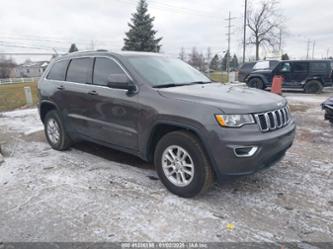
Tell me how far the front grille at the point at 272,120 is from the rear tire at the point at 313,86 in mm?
12159

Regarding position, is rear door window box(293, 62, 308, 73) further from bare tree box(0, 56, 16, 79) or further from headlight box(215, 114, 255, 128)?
bare tree box(0, 56, 16, 79)

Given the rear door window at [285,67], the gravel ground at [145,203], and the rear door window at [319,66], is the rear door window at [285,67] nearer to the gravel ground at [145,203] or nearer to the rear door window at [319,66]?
the rear door window at [319,66]

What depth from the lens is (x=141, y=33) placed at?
32.8m

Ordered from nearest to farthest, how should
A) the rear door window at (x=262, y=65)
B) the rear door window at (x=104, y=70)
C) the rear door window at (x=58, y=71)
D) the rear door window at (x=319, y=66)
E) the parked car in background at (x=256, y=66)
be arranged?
1. the rear door window at (x=104, y=70)
2. the rear door window at (x=58, y=71)
3. the rear door window at (x=319, y=66)
4. the parked car in background at (x=256, y=66)
5. the rear door window at (x=262, y=65)

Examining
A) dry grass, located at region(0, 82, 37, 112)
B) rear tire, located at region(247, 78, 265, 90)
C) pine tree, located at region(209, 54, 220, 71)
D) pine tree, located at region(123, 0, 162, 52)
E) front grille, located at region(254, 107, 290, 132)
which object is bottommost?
dry grass, located at region(0, 82, 37, 112)

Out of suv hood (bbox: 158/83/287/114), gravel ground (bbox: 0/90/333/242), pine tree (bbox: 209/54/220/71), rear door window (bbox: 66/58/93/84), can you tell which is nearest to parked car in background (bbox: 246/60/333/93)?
gravel ground (bbox: 0/90/333/242)

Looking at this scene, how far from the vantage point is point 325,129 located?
637cm

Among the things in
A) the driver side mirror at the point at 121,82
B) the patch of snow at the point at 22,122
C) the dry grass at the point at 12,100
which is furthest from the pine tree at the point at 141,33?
the driver side mirror at the point at 121,82

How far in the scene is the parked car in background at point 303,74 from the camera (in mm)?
13453

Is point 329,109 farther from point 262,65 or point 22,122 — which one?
point 262,65

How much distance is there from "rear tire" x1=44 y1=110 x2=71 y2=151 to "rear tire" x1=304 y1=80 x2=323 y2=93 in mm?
13054

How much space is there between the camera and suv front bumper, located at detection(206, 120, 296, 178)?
2.69 m

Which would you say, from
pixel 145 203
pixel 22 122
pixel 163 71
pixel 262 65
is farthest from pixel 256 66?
pixel 145 203

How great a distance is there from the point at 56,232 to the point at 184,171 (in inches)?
58.8
